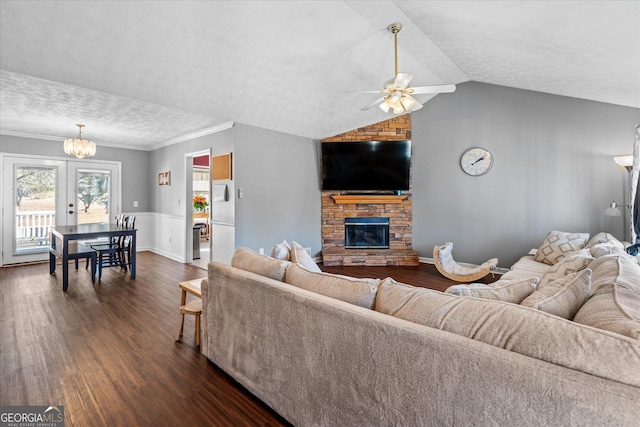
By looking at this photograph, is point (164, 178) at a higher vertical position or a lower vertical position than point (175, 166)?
lower

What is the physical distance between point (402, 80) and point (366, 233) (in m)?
3.54

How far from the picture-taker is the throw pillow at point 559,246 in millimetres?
3914

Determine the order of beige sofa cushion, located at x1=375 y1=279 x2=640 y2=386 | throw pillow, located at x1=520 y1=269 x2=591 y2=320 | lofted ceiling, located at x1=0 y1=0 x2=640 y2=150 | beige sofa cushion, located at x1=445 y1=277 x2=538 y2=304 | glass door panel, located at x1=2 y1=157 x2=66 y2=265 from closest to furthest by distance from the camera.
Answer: beige sofa cushion, located at x1=375 y1=279 x2=640 y2=386, throw pillow, located at x1=520 y1=269 x2=591 y2=320, beige sofa cushion, located at x1=445 y1=277 x2=538 y2=304, lofted ceiling, located at x1=0 y1=0 x2=640 y2=150, glass door panel, located at x1=2 y1=157 x2=66 y2=265

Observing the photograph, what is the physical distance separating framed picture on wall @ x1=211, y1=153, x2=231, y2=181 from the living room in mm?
120

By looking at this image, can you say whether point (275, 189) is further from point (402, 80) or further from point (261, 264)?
point (261, 264)

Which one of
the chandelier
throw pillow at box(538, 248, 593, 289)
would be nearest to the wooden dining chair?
the chandelier

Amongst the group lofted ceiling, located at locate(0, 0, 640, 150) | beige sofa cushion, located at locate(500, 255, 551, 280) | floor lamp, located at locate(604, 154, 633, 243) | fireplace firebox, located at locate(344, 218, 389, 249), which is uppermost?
lofted ceiling, located at locate(0, 0, 640, 150)

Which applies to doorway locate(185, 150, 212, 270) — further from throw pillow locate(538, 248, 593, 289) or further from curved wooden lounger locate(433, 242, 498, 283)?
throw pillow locate(538, 248, 593, 289)

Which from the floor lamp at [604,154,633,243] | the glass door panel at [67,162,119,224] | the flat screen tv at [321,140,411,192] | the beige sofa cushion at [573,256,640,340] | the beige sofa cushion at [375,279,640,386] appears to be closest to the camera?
the beige sofa cushion at [375,279,640,386]

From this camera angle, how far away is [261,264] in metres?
2.01

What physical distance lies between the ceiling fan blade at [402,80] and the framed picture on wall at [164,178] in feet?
16.9

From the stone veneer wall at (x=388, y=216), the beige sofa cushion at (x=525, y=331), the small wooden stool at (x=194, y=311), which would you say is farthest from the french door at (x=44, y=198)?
the beige sofa cushion at (x=525, y=331)

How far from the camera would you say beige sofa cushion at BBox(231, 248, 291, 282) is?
75.3 inches

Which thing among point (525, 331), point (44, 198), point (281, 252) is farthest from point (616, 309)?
point (44, 198)
